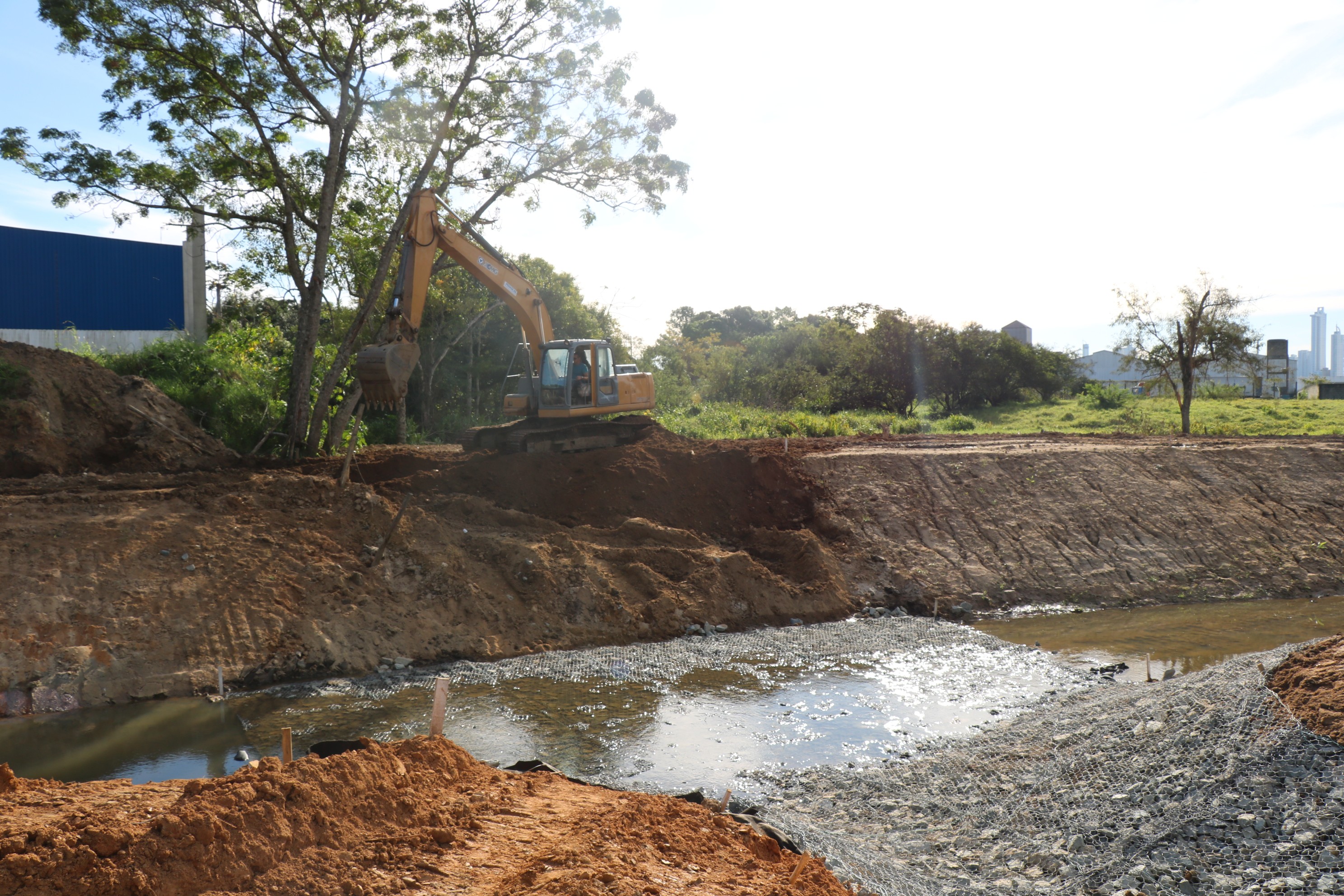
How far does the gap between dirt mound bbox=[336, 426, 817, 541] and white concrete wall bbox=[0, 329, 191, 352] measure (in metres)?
7.40

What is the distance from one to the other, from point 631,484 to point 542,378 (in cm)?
261

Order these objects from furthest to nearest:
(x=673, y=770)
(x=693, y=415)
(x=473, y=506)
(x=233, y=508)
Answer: (x=693, y=415)
(x=473, y=506)
(x=233, y=508)
(x=673, y=770)

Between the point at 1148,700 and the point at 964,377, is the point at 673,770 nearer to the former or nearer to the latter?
the point at 1148,700

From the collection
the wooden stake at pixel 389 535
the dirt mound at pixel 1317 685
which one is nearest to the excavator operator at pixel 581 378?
the wooden stake at pixel 389 535

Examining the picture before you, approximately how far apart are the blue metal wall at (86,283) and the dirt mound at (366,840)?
16440 mm

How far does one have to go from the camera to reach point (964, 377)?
31188 mm

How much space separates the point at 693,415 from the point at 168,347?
15.2 m

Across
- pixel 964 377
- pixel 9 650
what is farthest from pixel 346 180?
pixel 964 377

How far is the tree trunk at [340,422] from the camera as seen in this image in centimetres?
1377

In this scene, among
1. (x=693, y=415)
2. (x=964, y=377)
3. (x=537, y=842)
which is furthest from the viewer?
(x=964, y=377)

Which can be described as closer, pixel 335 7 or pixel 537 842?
pixel 537 842

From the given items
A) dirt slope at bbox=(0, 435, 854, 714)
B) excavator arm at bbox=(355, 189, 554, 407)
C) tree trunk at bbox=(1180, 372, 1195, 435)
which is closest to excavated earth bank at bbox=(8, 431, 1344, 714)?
dirt slope at bbox=(0, 435, 854, 714)

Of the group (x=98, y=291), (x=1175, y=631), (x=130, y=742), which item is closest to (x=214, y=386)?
(x=98, y=291)

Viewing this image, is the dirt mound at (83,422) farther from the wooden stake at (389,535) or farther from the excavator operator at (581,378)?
the excavator operator at (581,378)
